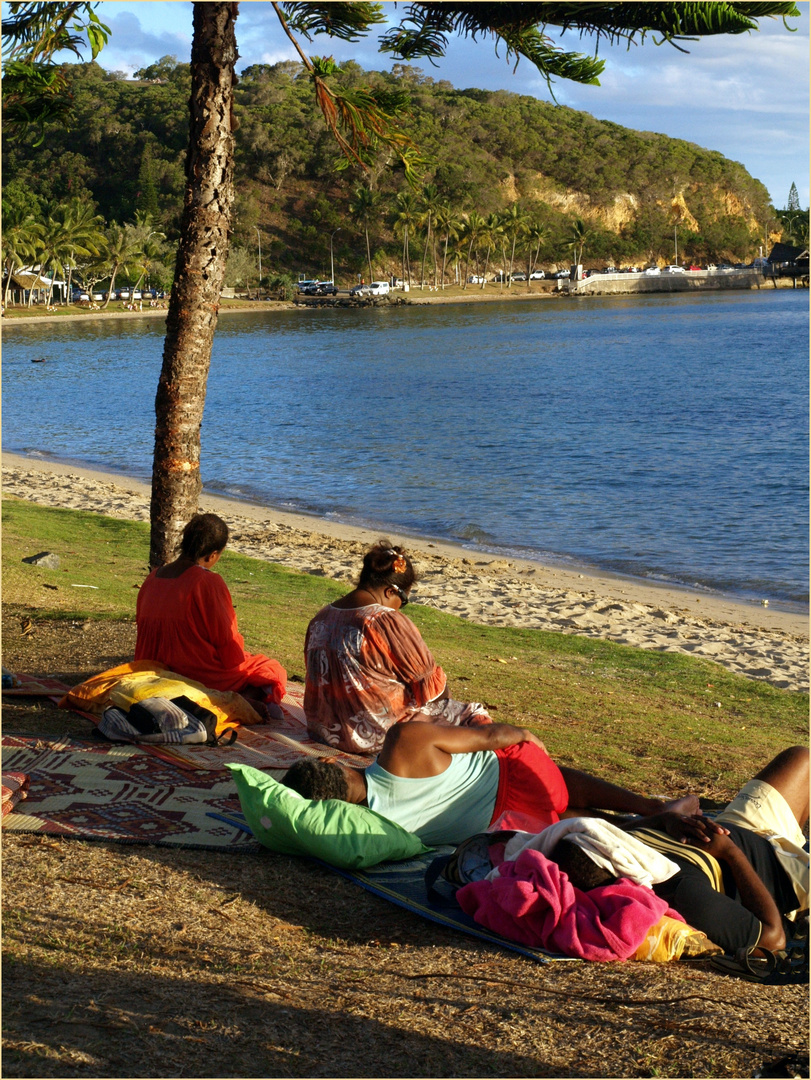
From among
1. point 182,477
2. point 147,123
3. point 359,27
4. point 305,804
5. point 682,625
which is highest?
point 147,123

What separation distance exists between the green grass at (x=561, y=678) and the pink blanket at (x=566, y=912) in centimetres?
200

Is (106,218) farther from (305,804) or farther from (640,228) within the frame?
→ (305,804)

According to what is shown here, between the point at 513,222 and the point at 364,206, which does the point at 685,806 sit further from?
the point at 513,222

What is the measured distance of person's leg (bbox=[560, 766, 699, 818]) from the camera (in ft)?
12.1

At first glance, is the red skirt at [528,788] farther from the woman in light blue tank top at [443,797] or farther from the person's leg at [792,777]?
the person's leg at [792,777]

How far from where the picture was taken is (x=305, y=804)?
3375mm

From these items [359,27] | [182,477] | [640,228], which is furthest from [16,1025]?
[640,228]

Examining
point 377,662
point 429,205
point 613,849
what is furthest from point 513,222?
point 613,849

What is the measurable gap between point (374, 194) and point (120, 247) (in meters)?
29.5

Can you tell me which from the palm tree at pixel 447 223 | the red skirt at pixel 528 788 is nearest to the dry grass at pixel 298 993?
the red skirt at pixel 528 788

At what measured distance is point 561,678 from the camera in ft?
23.7

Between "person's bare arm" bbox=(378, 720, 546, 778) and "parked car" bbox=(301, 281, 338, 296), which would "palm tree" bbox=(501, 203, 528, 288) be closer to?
"parked car" bbox=(301, 281, 338, 296)

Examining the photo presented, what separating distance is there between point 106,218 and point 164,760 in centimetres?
9903

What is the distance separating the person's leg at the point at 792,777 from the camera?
363cm
